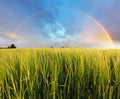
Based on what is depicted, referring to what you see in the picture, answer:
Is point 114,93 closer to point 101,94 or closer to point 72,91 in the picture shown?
point 101,94

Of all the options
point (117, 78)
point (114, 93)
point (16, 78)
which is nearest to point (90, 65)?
point (117, 78)

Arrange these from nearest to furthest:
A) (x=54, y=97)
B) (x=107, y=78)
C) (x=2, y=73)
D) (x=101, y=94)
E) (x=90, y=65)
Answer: (x=54, y=97) → (x=101, y=94) → (x=107, y=78) → (x=2, y=73) → (x=90, y=65)

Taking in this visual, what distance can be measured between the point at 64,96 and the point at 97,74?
0.40 metres

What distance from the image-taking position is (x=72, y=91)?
1634 mm

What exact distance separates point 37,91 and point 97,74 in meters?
0.58

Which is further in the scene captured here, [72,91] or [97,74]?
[97,74]

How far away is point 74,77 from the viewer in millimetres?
1731

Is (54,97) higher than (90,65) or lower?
lower

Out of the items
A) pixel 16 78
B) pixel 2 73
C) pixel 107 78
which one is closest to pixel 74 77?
pixel 107 78

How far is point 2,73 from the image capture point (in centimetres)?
180

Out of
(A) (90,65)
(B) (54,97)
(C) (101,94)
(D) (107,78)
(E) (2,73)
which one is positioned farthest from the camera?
(A) (90,65)

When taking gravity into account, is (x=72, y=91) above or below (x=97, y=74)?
below

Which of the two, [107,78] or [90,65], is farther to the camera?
[90,65]

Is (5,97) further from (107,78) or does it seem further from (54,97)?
(107,78)
